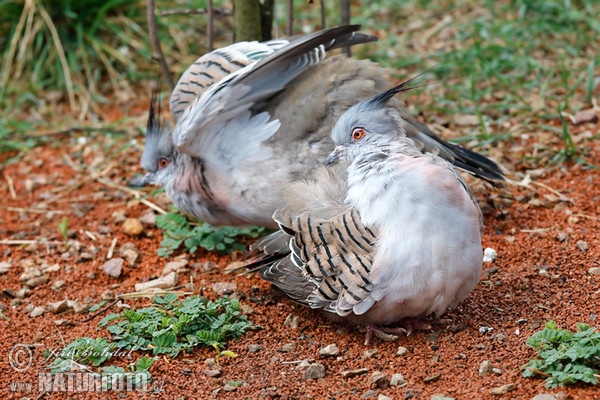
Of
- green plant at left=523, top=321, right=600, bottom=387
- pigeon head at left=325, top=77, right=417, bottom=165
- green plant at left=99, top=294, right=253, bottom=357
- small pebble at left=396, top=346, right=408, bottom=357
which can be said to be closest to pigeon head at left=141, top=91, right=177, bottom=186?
green plant at left=99, top=294, right=253, bottom=357

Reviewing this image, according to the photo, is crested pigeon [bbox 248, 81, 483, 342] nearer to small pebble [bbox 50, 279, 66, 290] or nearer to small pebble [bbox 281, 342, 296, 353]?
small pebble [bbox 281, 342, 296, 353]

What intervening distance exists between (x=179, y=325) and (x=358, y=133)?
1.35 meters

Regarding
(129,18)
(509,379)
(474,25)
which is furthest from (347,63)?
(129,18)

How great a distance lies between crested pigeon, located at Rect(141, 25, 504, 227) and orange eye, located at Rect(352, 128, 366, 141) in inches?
25.3

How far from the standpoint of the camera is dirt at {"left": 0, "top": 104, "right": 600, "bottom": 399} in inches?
145

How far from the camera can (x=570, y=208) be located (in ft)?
17.0

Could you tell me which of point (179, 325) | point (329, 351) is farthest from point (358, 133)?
point (179, 325)

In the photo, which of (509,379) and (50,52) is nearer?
(509,379)

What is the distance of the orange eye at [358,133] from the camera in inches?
168

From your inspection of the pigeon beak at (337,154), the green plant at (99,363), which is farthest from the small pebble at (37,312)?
the pigeon beak at (337,154)

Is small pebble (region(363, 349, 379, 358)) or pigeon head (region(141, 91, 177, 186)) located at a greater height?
pigeon head (region(141, 91, 177, 186))

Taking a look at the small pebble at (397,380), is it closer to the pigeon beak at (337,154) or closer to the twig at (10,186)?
the pigeon beak at (337,154)

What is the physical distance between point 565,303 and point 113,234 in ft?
10.5

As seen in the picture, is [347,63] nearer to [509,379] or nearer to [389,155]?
[389,155]
